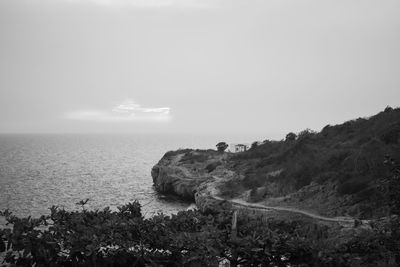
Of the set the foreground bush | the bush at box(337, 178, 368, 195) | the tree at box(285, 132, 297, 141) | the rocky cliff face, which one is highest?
the tree at box(285, 132, 297, 141)

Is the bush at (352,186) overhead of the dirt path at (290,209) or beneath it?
overhead

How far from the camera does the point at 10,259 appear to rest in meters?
7.21

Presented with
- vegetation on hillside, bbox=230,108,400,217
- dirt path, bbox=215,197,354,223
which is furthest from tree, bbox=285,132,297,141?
dirt path, bbox=215,197,354,223

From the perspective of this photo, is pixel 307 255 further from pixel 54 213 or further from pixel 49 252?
pixel 54 213

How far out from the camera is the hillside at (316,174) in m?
25.4

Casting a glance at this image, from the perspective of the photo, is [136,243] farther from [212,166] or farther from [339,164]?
[212,166]

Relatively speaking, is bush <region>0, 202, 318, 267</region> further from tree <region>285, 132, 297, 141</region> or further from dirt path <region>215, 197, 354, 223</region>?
tree <region>285, 132, 297, 141</region>

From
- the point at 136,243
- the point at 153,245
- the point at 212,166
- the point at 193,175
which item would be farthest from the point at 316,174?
the point at 136,243

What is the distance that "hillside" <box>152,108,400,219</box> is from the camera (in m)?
25.4

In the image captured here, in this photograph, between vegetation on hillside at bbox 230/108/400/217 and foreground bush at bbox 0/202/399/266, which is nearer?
foreground bush at bbox 0/202/399/266

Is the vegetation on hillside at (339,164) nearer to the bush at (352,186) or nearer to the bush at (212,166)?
the bush at (352,186)

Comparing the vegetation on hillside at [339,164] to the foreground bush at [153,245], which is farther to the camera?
the vegetation on hillside at [339,164]

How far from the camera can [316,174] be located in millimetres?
31891

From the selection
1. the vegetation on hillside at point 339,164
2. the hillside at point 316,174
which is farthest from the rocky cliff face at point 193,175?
the vegetation on hillside at point 339,164
